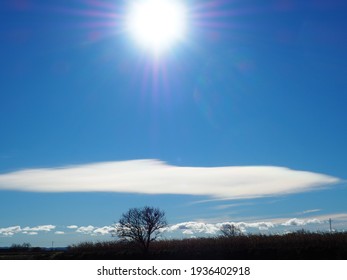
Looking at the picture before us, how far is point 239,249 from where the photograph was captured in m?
67.0

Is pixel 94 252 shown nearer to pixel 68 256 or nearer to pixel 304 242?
pixel 68 256

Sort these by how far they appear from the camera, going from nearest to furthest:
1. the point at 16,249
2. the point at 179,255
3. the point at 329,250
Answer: the point at 329,250, the point at 179,255, the point at 16,249

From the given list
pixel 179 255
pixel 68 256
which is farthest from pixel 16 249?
pixel 179 255

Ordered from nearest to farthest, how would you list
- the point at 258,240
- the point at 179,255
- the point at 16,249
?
1. the point at 258,240
2. the point at 179,255
3. the point at 16,249

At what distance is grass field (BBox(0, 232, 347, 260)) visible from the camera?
5806cm

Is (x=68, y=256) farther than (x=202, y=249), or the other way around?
(x=68, y=256)

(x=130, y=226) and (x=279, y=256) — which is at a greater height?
(x=130, y=226)

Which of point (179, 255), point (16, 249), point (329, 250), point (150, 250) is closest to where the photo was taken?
point (329, 250)

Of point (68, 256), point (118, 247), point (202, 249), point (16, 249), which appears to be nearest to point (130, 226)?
point (118, 247)

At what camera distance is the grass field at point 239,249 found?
58.1 meters

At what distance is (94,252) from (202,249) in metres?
26.4

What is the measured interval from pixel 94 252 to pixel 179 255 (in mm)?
23362

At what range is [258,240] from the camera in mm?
67312
